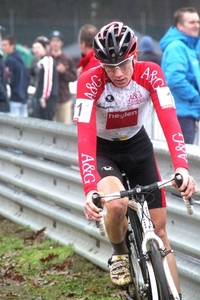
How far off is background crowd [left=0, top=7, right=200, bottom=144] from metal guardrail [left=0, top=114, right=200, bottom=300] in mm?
1131

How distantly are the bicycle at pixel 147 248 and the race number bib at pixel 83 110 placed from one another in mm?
571

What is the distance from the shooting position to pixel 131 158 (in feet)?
18.4

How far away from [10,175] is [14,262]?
205 cm

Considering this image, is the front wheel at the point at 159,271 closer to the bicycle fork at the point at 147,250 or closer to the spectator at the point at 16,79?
the bicycle fork at the point at 147,250

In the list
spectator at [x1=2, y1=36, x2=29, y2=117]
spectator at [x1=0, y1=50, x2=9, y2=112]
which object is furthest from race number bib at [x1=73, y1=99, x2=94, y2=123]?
spectator at [x1=2, y1=36, x2=29, y2=117]

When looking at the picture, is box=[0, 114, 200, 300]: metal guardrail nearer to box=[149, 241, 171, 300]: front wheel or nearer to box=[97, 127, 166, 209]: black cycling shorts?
box=[97, 127, 166, 209]: black cycling shorts

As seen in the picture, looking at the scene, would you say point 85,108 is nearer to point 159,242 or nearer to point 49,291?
point 159,242

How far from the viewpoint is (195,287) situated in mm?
5910

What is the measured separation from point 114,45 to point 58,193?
3393 mm

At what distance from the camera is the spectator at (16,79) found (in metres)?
14.8

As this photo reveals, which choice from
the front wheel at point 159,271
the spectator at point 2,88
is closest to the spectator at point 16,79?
the spectator at point 2,88

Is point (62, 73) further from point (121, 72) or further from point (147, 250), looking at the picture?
point (147, 250)

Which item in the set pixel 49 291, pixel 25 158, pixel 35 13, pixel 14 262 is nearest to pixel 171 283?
pixel 49 291

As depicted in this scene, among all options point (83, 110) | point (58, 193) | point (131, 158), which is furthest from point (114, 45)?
point (58, 193)
